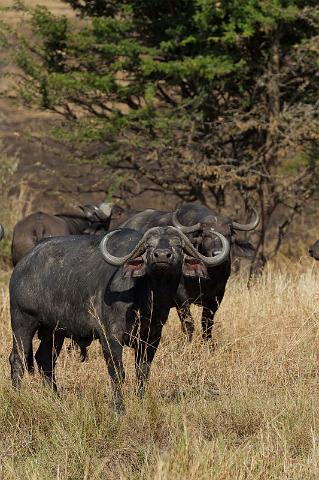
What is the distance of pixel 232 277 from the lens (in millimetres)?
13805

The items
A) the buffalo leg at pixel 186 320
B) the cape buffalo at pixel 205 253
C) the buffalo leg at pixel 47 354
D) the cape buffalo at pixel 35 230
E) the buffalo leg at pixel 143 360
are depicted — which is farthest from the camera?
the cape buffalo at pixel 35 230

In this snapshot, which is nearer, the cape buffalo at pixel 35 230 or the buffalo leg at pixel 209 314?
the buffalo leg at pixel 209 314

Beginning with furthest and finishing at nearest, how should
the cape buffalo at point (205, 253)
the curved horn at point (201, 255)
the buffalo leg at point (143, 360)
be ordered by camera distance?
the cape buffalo at point (205, 253)
the buffalo leg at point (143, 360)
the curved horn at point (201, 255)

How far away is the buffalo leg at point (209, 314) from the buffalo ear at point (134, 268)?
2.76 metres

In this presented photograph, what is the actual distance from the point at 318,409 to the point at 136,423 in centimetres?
119

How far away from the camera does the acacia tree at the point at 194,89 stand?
16422mm

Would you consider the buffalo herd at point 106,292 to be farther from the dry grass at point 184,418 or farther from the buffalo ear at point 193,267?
the dry grass at point 184,418

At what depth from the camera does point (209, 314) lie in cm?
996

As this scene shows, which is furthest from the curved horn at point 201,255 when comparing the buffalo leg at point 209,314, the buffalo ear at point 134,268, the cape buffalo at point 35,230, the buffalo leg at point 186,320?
the cape buffalo at point 35,230

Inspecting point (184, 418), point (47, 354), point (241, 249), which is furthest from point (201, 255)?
point (241, 249)

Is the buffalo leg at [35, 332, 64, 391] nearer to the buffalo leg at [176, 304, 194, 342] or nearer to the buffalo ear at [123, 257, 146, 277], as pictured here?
the buffalo ear at [123, 257, 146, 277]

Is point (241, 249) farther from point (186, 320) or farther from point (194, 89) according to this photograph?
point (194, 89)

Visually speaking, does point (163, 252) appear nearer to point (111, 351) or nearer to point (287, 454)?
point (111, 351)

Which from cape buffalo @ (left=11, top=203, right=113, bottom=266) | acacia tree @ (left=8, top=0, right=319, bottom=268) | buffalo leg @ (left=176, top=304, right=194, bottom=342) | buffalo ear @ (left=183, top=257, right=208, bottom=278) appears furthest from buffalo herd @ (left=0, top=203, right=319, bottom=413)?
acacia tree @ (left=8, top=0, right=319, bottom=268)
